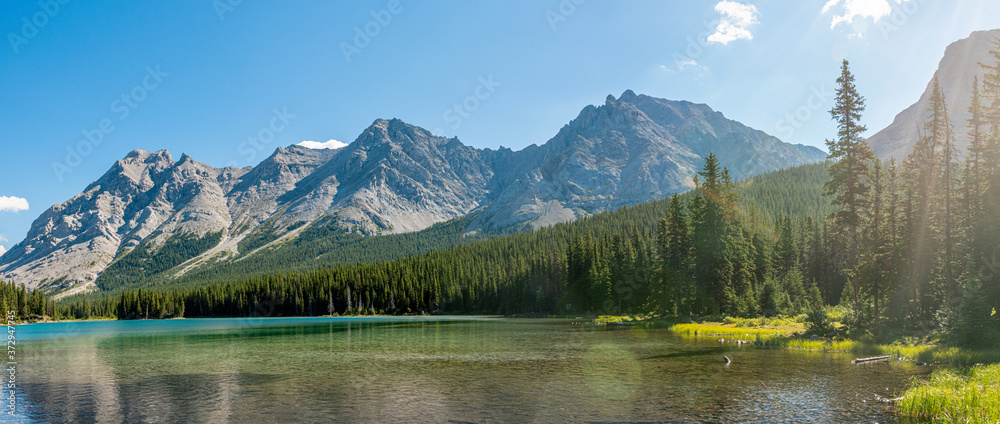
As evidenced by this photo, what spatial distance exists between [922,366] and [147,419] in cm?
4293

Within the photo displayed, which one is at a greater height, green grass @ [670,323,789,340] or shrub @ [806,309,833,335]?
shrub @ [806,309,833,335]

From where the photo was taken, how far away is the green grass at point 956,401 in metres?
18.5

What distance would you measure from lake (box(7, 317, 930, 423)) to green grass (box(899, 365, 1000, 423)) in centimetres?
118

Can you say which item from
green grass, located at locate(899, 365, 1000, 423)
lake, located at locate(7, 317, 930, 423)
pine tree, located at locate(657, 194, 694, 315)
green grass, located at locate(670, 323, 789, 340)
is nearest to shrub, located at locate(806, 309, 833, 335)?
green grass, located at locate(670, 323, 789, 340)

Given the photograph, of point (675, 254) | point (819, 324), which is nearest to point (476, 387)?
point (819, 324)

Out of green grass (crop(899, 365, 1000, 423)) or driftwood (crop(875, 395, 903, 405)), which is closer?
green grass (crop(899, 365, 1000, 423))

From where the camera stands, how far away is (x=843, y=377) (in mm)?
29594

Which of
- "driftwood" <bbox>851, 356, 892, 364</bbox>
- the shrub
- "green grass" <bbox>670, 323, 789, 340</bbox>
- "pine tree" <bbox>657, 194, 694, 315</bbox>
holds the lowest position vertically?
"green grass" <bbox>670, 323, 789, 340</bbox>

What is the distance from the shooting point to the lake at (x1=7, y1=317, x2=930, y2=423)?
23266 millimetres

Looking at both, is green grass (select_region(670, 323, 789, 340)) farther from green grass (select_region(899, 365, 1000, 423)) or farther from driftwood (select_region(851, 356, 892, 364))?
green grass (select_region(899, 365, 1000, 423))

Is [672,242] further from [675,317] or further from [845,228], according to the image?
[845,228]

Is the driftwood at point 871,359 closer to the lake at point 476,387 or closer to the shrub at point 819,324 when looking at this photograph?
the lake at point 476,387

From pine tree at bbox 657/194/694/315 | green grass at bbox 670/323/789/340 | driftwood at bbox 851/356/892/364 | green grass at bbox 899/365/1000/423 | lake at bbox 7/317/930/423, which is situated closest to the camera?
green grass at bbox 899/365/1000/423

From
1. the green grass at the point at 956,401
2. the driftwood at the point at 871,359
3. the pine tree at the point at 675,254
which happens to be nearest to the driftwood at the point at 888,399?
the green grass at the point at 956,401
